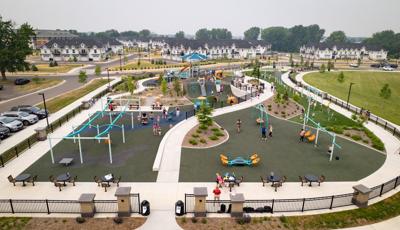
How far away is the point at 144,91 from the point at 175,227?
127 feet

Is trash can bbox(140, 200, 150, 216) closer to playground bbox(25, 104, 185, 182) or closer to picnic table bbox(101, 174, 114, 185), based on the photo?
playground bbox(25, 104, 185, 182)

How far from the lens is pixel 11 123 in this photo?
30.5m

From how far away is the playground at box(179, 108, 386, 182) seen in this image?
20.9 meters

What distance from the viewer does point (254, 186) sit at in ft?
62.5

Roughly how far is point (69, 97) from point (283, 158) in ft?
126

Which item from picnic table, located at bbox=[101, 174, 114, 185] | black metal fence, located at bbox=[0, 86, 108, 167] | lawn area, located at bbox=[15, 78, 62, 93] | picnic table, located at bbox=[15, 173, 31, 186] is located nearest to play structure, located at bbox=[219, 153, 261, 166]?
picnic table, located at bbox=[101, 174, 114, 185]

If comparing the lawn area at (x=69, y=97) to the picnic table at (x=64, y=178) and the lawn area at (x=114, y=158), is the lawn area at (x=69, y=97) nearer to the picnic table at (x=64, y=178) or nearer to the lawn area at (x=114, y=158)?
the lawn area at (x=114, y=158)

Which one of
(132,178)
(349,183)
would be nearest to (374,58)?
(349,183)

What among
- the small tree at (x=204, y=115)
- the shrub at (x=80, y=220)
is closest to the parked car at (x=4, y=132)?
the shrub at (x=80, y=220)

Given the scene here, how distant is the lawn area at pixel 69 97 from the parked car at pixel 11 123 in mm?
6984

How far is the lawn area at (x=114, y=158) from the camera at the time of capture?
20.6 metres

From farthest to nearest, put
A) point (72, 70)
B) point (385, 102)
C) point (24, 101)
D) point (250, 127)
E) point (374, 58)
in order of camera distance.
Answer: point (374, 58)
point (72, 70)
point (385, 102)
point (24, 101)
point (250, 127)

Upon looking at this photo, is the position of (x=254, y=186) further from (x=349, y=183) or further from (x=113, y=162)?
(x=113, y=162)

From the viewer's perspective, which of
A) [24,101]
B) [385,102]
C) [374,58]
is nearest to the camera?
[24,101]
